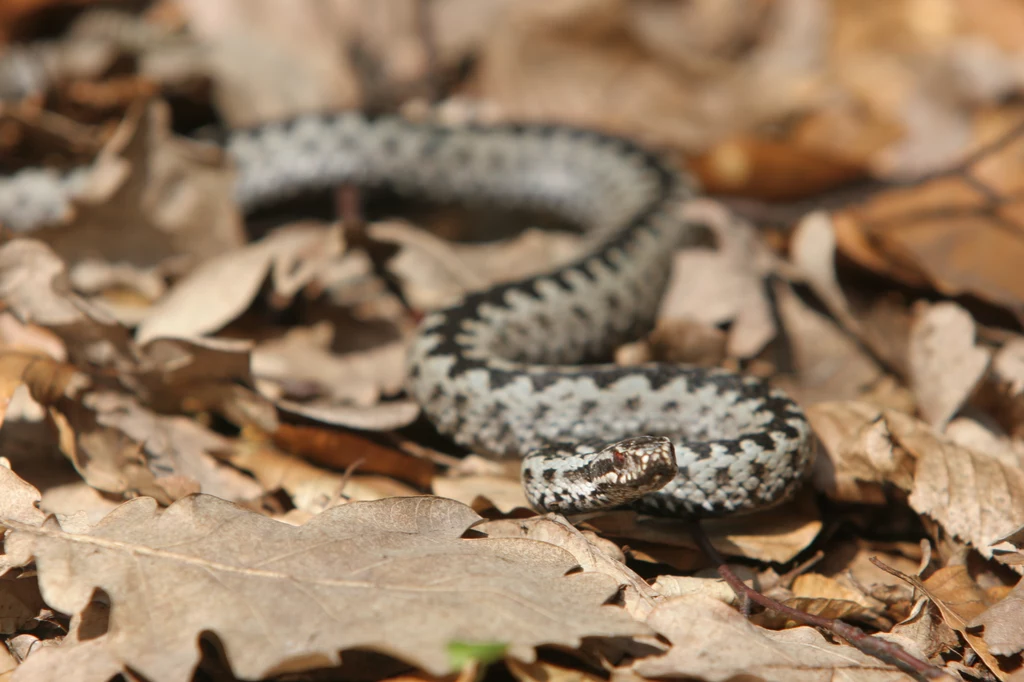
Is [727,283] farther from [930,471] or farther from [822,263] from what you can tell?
[930,471]

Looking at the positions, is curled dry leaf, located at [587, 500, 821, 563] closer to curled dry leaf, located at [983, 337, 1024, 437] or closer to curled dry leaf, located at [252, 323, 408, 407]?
curled dry leaf, located at [983, 337, 1024, 437]

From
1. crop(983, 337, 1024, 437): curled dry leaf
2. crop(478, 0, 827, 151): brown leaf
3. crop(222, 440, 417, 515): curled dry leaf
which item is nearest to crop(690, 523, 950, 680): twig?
crop(222, 440, 417, 515): curled dry leaf

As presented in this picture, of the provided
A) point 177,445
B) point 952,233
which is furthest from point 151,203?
point 952,233

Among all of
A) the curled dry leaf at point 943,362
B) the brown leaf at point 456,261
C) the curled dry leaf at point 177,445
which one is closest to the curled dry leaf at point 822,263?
the curled dry leaf at point 943,362

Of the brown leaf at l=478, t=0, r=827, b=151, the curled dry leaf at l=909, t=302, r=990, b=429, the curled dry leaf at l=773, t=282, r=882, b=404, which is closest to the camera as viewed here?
Answer: the curled dry leaf at l=909, t=302, r=990, b=429

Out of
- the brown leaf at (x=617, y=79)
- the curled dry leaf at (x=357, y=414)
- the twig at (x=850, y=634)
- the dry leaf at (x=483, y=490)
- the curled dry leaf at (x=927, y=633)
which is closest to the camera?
the twig at (x=850, y=634)

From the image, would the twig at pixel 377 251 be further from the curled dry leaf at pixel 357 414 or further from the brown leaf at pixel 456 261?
the curled dry leaf at pixel 357 414
